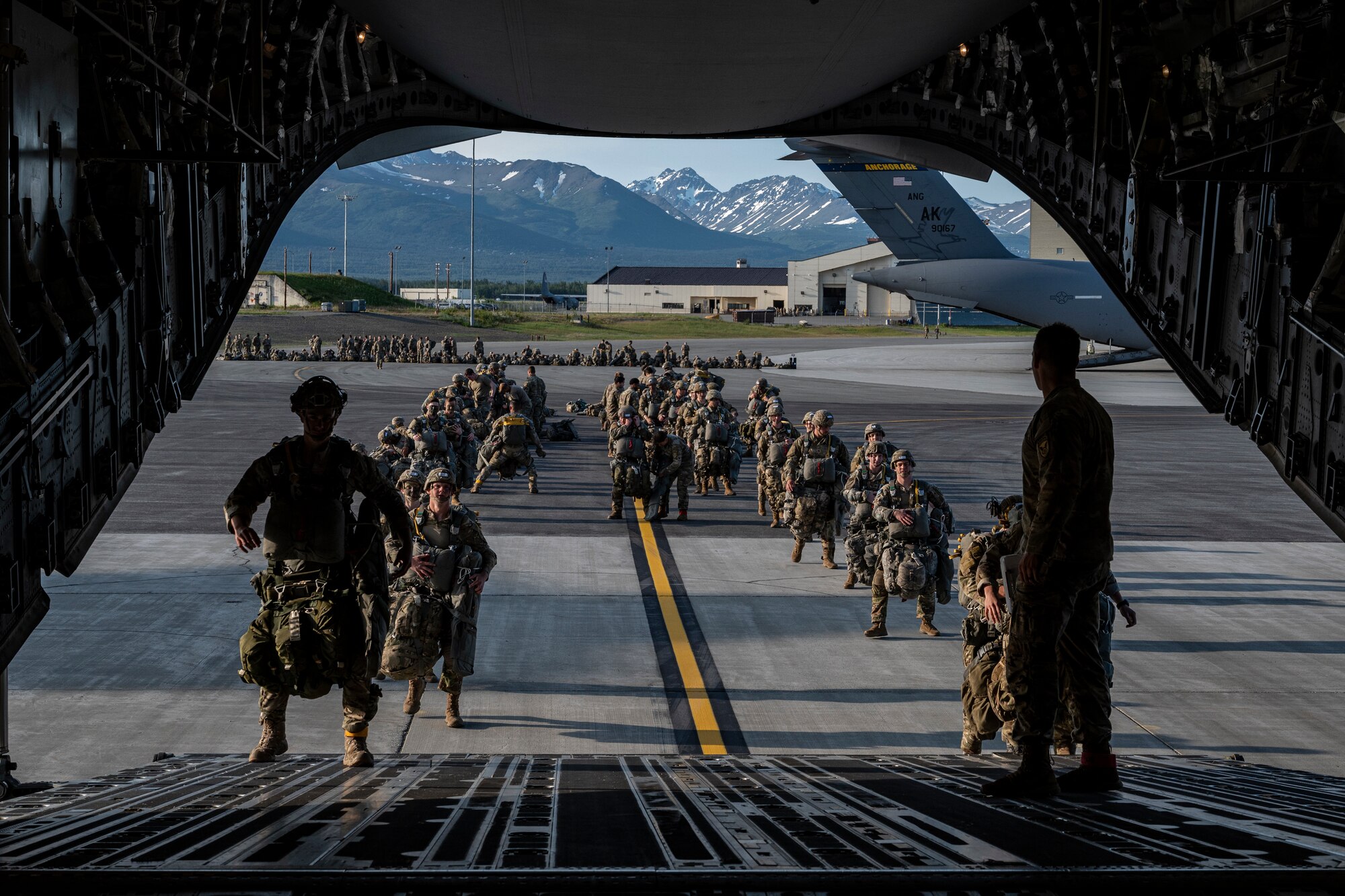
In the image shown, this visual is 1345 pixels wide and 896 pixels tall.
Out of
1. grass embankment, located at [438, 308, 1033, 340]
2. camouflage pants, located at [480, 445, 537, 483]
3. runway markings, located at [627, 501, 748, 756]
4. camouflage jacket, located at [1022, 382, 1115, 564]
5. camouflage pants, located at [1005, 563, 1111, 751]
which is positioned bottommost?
runway markings, located at [627, 501, 748, 756]

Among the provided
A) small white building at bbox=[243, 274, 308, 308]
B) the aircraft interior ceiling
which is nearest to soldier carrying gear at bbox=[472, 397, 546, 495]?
the aircraft interior ceiling

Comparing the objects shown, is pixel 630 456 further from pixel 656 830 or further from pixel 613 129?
pixel 656 830

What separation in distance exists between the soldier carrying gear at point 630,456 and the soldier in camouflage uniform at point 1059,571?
11.9m

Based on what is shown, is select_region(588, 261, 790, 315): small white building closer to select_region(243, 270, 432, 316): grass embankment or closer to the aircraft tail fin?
select_region(243, 270, 432, 316): grass embankment

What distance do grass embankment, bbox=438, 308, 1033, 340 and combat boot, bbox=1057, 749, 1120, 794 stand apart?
246 ft

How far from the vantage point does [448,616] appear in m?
8.05

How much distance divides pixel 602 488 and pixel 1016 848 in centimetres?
1684

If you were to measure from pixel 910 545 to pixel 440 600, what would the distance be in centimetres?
447

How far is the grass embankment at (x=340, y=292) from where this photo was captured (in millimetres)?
104125

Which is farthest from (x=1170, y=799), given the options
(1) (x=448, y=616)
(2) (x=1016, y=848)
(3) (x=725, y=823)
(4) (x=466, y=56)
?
(4) (x=466, y=56)

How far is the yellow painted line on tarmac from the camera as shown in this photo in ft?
26.1

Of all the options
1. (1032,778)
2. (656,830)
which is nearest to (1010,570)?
(1032,778)

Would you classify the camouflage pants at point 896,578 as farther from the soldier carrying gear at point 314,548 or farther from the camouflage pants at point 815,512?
the soldier carrying gear at point 314,548

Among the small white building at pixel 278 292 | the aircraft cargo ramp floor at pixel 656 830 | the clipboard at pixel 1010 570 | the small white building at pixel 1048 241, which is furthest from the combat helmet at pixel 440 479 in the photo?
the small white building at pixel 278 292
